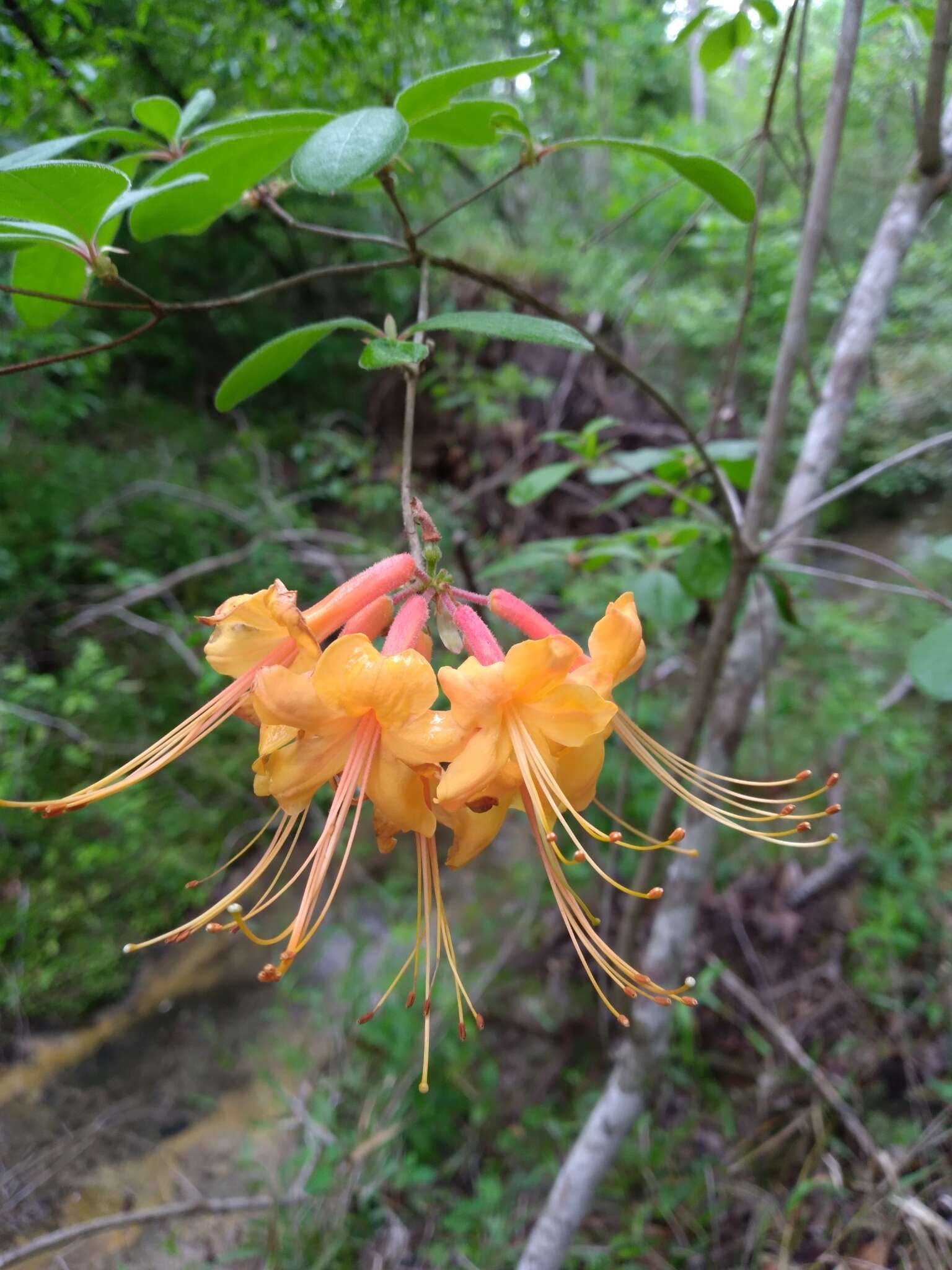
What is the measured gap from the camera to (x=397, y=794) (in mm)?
520

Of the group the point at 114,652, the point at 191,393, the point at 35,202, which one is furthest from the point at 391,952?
the point at 191,393

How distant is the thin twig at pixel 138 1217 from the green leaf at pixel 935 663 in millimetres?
1502

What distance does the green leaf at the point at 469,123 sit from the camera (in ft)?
1.93

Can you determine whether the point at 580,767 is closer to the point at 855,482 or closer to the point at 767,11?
Answer: the point at 855,482

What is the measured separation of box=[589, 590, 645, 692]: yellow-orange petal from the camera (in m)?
0.56

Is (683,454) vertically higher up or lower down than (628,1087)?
higher up

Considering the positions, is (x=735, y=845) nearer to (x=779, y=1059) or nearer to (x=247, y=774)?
(x=779, y=1059)

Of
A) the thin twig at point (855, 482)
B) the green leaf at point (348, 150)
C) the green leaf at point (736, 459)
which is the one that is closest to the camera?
the green leaf at point (348, 150)

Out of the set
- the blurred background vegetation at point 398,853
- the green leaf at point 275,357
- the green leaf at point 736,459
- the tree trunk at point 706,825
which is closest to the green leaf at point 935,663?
the blurred background vegetation at point 398,853

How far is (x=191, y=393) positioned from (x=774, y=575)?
13.5 feet

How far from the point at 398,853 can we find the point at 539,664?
220cm

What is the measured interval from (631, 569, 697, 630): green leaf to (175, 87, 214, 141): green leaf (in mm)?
799

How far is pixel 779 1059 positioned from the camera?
1.83m

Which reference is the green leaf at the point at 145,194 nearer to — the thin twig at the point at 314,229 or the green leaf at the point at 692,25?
the thin twig at the point at 314,229
